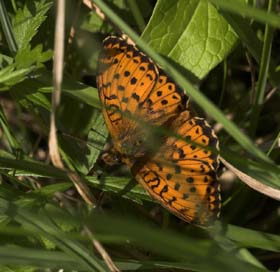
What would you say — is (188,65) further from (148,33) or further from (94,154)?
(94,154)

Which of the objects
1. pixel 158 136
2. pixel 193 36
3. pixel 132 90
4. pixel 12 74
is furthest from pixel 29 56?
pixel 193 36

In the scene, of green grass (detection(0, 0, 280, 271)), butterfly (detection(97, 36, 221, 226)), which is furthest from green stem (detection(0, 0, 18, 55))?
butterfly (detection(97, 36, 221, 226))

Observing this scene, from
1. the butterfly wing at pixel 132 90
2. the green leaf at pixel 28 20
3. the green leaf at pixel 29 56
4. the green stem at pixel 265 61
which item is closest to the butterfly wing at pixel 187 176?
the butterfly wing at pixel 132 90

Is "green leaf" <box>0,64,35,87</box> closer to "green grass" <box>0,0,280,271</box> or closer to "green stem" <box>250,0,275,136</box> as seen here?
"green grass" <box>0,0,280,271</box>

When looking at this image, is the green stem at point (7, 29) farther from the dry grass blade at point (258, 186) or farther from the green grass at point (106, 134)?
the dry grass blade at point (258, 186)

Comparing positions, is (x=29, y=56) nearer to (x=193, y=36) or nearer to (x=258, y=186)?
(x=193, y=36)
